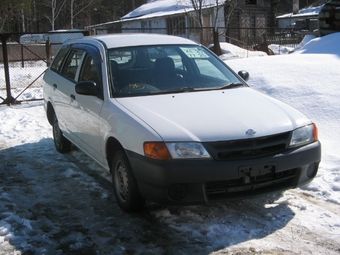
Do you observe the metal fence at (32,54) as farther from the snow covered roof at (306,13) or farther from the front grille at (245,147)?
the snow covered roof at (306,13)

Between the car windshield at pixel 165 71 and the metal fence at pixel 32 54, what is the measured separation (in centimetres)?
583

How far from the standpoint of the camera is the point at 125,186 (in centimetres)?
465

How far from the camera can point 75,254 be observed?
3877mm

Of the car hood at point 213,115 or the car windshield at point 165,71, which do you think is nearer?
the car hood at point 213,115

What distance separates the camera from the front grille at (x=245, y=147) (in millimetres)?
4043

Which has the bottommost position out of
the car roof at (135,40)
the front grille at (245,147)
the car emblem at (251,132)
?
the front grille at (245,147)

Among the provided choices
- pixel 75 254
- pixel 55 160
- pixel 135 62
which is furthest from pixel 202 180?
pixel 55 160

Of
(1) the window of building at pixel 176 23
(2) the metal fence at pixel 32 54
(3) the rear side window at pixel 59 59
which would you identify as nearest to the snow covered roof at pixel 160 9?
(1) the window of building at pixel 176 23

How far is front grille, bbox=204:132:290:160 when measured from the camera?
4043 mm

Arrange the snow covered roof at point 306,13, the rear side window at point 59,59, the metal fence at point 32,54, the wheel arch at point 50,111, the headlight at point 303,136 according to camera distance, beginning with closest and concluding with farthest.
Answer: the headlight at point 303,136 < the rear side window at point 59,59 < the wheel arch at point 50,111 < the metal fence at point 32,54 < the snow covered roof at point 306,13

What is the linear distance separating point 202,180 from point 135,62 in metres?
2.05

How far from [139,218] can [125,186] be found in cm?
34

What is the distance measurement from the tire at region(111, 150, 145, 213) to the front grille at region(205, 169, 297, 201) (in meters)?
0.75

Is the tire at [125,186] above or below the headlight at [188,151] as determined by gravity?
below
